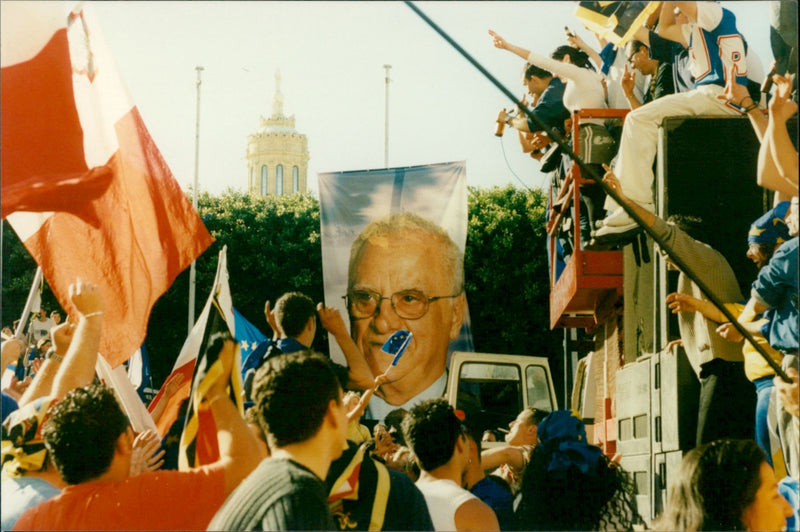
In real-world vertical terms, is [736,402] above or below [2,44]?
below

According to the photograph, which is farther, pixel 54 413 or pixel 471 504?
pixel 471 504

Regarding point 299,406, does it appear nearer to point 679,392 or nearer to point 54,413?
point 54,413

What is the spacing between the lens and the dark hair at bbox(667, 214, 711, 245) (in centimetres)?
602

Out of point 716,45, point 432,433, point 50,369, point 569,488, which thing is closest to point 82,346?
point 50,369

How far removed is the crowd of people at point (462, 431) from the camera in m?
3.18

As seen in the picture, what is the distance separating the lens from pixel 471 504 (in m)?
4.21

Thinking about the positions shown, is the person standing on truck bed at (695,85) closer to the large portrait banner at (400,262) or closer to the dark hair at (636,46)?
the dark hair at (636,46)

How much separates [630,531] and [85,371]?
7.29 ft

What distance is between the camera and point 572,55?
884 cm

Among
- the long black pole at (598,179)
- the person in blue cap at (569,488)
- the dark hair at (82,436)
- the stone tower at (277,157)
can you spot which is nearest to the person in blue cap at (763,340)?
the long black pole at (598,179)

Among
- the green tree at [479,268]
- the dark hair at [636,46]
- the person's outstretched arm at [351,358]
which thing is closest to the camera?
Result: the person's outstretched arm at [351,358]

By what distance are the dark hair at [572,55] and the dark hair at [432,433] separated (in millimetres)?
4949

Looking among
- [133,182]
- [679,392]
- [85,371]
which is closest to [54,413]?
[85,371]

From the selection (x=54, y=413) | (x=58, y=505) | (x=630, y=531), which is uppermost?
(x=54, y=413)
